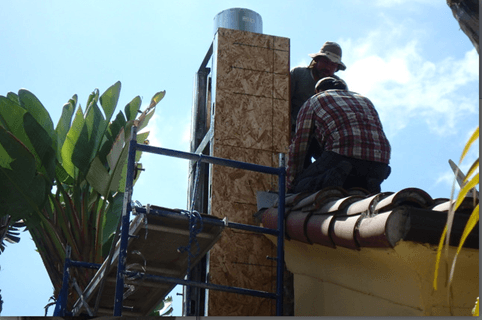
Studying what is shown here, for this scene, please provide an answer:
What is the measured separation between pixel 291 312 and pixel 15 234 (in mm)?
4434

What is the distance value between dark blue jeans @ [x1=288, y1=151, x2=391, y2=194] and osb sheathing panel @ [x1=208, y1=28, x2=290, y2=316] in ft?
2.25

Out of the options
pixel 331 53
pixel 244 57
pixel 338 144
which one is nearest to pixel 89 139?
pixel 244 57

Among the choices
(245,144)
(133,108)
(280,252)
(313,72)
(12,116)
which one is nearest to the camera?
(280,252)

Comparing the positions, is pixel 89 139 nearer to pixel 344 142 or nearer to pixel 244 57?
pixel 244 57

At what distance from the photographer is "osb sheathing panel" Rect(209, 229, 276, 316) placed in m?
4.56

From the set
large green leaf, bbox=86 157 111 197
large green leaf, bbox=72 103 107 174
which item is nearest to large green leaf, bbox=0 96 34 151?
large green leaf, bbox=72 103 107 174

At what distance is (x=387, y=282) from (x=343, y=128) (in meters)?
1.49

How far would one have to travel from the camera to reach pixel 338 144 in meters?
4.28

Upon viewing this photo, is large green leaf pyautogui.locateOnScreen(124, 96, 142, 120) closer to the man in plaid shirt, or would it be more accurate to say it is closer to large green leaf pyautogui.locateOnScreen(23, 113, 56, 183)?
large green leaf pyautogui.locateOnScreen(23, 113, 56, 183)

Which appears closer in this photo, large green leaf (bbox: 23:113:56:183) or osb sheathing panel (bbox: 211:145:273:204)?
osb sheathing panel (bbox: 211:145:273:204)

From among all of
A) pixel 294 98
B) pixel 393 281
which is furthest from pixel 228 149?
pixel 393 281

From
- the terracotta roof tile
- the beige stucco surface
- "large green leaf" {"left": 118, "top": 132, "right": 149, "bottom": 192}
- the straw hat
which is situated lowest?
the beige stucco surface

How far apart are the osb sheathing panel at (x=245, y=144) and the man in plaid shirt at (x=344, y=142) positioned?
2.04ft

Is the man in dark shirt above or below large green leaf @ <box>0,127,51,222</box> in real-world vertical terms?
above
